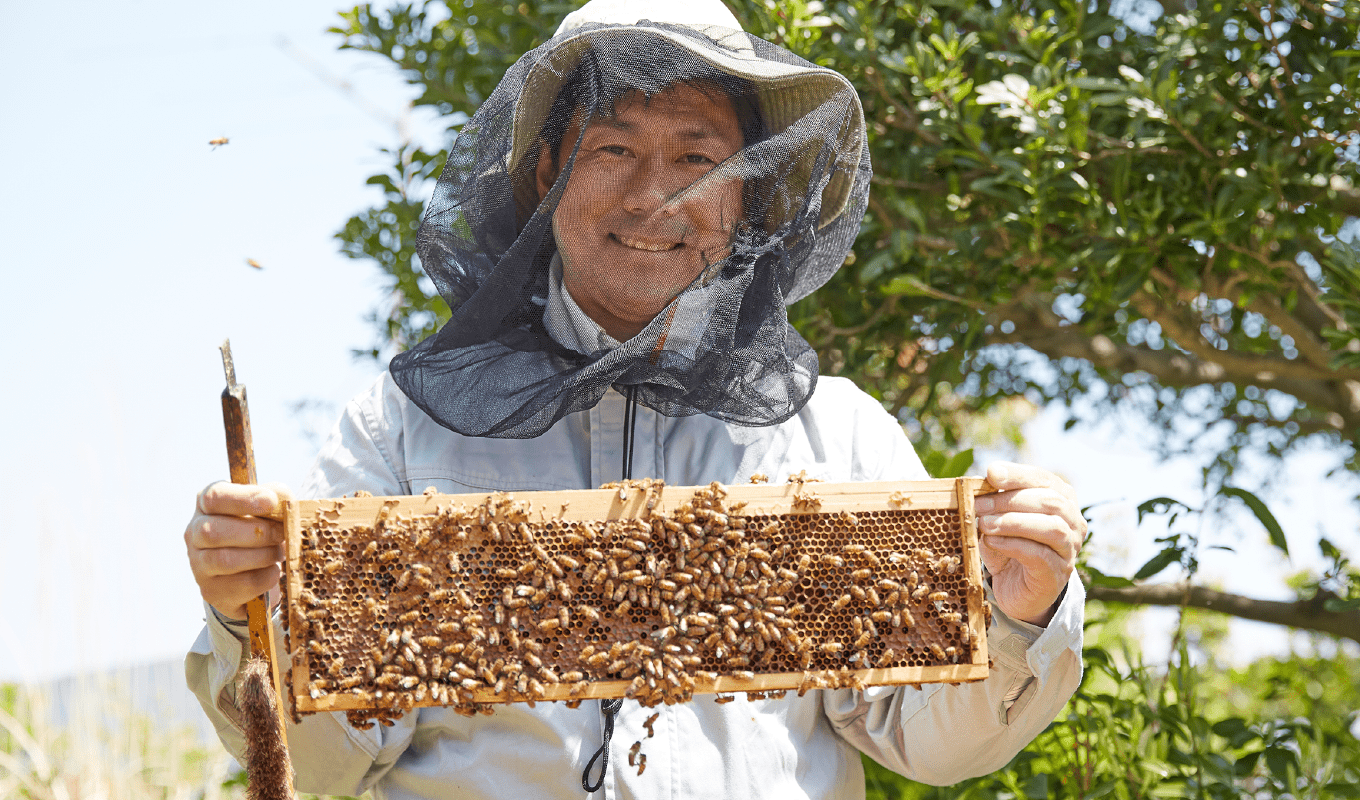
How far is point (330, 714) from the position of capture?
2014mm

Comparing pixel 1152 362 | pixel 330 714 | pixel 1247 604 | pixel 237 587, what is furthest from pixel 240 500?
pixel 1152 362

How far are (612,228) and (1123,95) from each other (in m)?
1.84

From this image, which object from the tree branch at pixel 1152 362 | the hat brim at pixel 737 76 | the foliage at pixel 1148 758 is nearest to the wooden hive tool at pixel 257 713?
the hat brim at pixel 737 76

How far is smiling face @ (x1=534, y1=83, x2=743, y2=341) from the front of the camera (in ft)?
7.20

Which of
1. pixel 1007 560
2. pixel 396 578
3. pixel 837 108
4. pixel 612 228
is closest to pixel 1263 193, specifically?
pixel 837 108

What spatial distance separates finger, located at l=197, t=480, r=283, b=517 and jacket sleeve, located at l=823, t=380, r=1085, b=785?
1.17 m

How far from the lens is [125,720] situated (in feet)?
15.7

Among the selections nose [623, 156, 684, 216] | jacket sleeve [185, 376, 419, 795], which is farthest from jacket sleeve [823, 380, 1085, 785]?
jacket sleeve [185, 376, 419, 795]

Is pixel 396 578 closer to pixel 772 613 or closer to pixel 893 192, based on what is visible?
pixel 772 613

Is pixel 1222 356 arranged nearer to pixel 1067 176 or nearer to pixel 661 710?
pixel 1067 176

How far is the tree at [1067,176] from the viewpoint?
3.13 m

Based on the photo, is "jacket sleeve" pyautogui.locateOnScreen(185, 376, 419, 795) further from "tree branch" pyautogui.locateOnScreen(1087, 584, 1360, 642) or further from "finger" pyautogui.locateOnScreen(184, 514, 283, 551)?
"tree branch" pyautogui.locateOnScreen(1087, 584, 1360, 642)

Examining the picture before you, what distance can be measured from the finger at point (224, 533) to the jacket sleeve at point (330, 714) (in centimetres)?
19

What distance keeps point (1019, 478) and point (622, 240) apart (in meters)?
0.94
